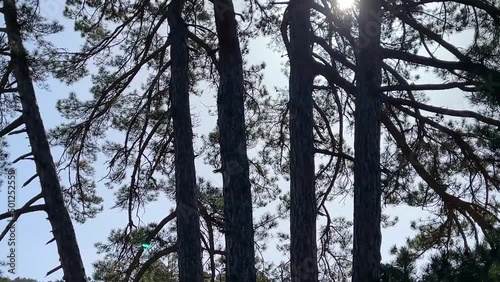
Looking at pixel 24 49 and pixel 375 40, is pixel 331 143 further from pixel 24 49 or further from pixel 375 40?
pixel 24 49

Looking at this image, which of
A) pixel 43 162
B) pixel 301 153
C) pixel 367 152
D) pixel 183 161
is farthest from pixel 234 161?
pixel 43 162

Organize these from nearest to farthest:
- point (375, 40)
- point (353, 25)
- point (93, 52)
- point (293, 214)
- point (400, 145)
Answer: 1. point (375, 40)
2. point (293, 214)
3. point (400, 145)
4. point (353, 25)
5. point (93, 52)

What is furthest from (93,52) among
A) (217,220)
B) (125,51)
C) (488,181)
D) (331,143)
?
(488,181)

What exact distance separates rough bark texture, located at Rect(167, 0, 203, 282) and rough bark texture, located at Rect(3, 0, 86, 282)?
5.20 ft

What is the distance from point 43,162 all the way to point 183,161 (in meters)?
2.12

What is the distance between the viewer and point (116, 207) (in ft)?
34.4

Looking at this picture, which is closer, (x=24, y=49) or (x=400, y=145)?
(x=400, y=145)

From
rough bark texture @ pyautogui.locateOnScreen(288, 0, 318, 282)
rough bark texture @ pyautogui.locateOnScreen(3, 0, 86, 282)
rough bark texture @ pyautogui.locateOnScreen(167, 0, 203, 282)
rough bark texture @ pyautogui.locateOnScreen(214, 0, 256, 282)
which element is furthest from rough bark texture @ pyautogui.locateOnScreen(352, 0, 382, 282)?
rough bark texture @ pyautogui.locateOnScreen(3, 0, 86, 282)

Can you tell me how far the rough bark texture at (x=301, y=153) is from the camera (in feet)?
25.7

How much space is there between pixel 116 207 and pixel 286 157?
318 centimetres

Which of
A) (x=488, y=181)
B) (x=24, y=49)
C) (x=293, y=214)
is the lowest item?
(x=293, y=214)

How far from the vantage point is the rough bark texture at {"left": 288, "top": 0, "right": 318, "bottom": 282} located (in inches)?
309

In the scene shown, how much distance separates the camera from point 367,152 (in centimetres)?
658

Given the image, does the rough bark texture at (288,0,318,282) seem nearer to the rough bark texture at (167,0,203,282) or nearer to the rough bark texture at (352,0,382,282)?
the rough bark texture at (352,0,382,282)
